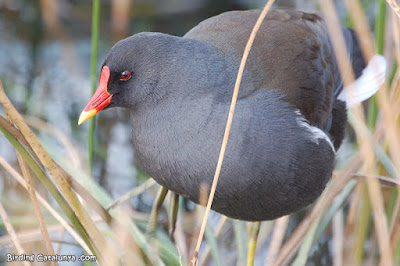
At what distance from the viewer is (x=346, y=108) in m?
2.37

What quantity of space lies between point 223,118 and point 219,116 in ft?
0.04

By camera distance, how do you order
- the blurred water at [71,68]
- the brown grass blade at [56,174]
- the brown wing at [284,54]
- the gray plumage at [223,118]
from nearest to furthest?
the brown grass blade at [56,174], the gray plumage at [223,118], the brown wing at [284,54], the blurred water at [71,68]

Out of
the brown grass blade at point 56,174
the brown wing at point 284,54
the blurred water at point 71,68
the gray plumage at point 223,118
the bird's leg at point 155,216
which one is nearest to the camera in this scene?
the brown grass blade at point 56,174

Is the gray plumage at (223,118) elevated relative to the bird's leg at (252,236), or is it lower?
elevated

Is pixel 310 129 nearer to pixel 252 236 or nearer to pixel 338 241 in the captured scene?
pixel 252 236

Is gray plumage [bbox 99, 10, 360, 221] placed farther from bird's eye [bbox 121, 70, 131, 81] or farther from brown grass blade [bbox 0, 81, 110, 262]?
brown grass blade [bbox 0, 81, 110, 262]

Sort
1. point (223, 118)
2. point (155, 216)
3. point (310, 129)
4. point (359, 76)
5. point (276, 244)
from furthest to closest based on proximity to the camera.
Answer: point (359, 76), point (276, 244), point (155, 216), point (310, 129), point (223, 118)

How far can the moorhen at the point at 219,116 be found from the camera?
168 centimetres

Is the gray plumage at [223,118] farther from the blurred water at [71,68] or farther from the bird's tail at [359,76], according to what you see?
the blurred water at [71,68]

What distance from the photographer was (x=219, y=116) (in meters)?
1.67

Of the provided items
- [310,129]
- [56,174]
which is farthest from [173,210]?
[56,174]

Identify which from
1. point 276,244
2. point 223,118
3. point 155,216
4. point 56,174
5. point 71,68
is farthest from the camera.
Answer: point 71,68

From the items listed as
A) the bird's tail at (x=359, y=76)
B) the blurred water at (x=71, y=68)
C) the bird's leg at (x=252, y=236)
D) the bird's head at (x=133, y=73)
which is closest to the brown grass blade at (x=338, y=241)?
the bird's leg at (x=252, y=236)

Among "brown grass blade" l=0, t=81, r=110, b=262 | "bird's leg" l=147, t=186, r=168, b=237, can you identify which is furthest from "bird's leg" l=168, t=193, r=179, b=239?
"brown grass blade" l=0, t=81, r=110, b=262
